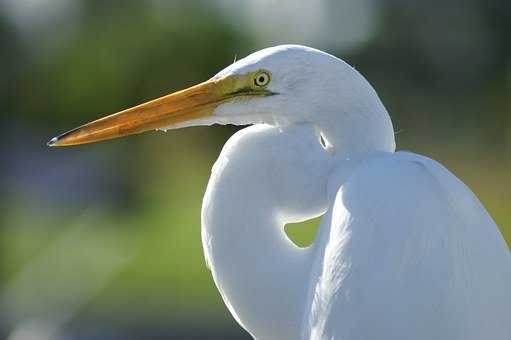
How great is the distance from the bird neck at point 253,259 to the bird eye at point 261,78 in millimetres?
227

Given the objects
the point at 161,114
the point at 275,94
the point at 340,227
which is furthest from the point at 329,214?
the point at 161,114

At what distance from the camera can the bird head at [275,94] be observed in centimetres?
256

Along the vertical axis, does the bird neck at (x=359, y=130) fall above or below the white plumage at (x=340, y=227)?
above

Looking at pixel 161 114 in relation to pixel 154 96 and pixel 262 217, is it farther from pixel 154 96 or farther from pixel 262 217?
pixel 154 96

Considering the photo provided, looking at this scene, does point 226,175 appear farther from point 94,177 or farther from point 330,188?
point 94,177

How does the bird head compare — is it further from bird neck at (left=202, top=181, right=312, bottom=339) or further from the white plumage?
bird neck at (left=202, top=181, right=312, bottom=339)

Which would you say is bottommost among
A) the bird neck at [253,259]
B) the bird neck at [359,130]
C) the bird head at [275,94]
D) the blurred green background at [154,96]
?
the blurred green background at [154,96]

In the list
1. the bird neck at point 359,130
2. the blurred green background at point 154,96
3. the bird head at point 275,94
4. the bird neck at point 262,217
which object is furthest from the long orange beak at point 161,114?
the blurred green background at point 154,96

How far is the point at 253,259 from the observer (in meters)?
2.60

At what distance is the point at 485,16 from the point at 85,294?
393 inches

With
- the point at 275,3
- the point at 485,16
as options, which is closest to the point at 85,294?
the point at 275,3

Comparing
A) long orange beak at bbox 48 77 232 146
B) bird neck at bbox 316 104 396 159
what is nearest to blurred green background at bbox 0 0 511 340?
long orange beak at bbox 48 77 232 146

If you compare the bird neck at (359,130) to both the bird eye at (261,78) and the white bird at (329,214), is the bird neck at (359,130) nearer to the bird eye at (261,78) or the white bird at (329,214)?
the white bird at (329,214)

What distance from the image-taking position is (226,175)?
263 cm
